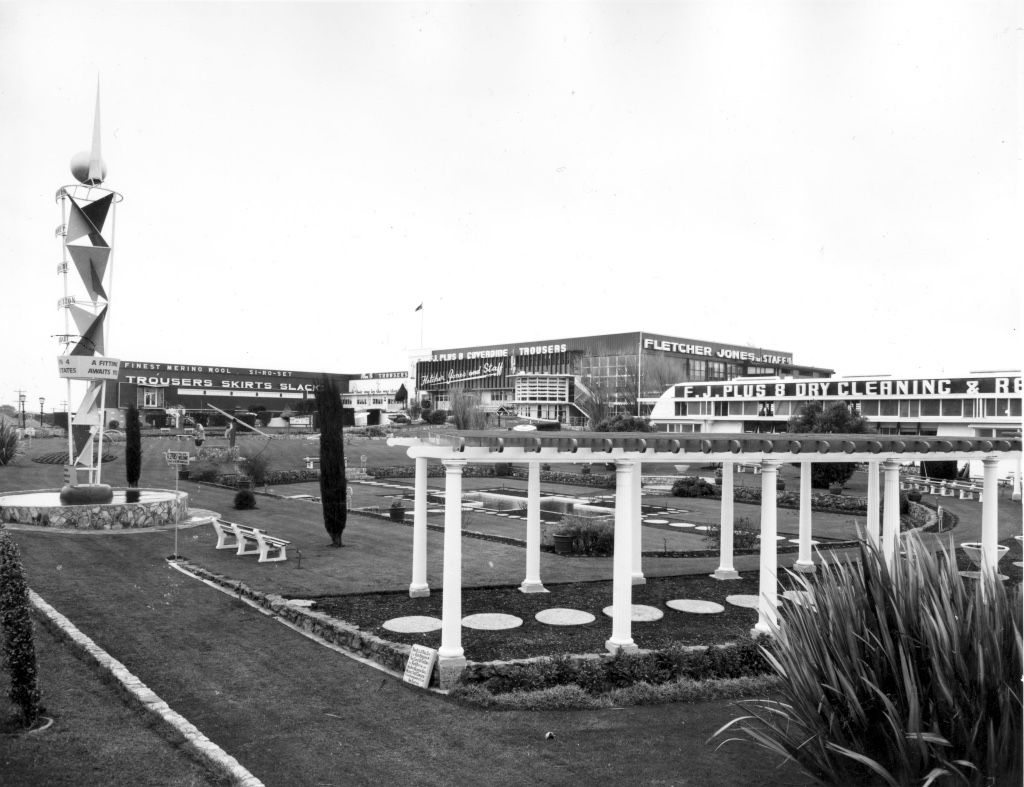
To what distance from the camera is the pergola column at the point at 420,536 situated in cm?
1315

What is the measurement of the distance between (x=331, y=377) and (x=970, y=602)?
1831 cm

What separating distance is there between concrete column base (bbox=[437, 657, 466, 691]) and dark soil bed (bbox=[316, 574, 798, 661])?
74 cm

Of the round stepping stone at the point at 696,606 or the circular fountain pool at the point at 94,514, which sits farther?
the circular fountain pool at the point at 94,514

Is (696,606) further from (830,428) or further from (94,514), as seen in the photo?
(830,428)

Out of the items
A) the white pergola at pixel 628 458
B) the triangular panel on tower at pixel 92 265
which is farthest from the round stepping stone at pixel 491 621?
the triangular panel on tower at pixel 92 265

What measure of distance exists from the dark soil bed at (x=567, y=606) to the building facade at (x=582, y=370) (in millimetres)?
60267

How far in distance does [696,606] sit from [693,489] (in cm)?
2411

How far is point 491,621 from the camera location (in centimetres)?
1225

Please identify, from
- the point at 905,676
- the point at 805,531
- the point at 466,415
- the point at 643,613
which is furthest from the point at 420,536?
the point at 466,415

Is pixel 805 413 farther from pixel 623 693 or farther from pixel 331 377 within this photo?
pixel 623 693

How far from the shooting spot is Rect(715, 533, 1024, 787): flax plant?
17.7ft

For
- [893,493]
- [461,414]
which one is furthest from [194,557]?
[461,414]

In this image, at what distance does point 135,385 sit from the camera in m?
103

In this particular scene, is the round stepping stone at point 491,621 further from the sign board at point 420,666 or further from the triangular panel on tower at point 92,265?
A: the triangular panel on tower at point 92,265
